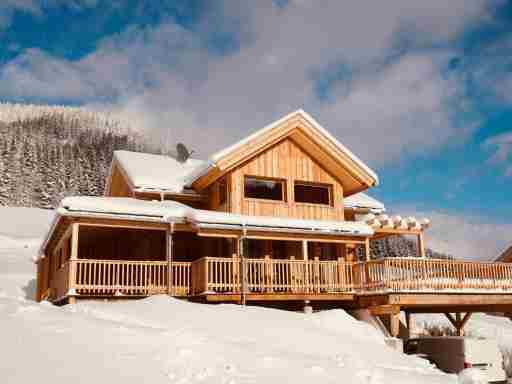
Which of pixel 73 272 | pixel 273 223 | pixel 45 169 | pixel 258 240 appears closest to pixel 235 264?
pixel 273 223

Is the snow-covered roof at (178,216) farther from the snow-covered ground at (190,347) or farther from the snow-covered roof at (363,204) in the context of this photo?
the snow-covered roof at (363,204)

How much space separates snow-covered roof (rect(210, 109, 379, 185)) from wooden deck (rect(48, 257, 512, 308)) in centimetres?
377

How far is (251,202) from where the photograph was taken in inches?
776

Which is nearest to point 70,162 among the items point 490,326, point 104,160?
point 104,160

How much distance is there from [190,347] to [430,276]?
10.8m

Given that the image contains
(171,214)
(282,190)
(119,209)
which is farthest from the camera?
(282,190)

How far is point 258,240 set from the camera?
19.9m

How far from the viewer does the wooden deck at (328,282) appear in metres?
16.3

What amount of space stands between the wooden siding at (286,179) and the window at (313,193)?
1.04 feet

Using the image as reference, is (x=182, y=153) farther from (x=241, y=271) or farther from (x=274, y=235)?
(x=241, y=271)

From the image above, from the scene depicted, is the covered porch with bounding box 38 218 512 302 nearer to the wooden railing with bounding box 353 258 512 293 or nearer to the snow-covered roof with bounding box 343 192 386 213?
the wooden railing with bounding box 353 258 512 293

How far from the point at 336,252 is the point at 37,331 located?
45.6 feet

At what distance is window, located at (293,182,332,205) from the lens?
70.5 ft

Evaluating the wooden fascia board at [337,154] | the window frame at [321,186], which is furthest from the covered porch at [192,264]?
the wooden fascia board at [337,154]
